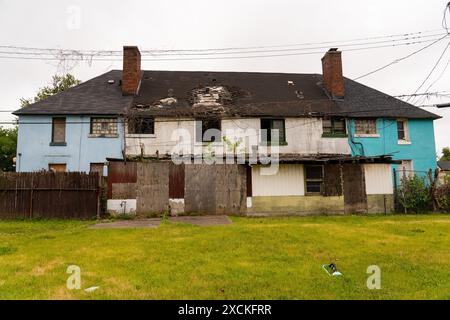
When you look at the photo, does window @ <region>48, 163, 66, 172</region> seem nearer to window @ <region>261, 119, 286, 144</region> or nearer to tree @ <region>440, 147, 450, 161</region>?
window @ <region>261, 119, 286, 144</region>

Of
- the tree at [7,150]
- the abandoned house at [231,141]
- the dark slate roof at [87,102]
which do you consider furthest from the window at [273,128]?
the tree at [7,150]

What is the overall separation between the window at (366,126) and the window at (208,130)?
29.5 ft

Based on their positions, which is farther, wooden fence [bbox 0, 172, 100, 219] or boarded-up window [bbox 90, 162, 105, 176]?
boarded-up window [bbox 90, 162, 105, 176]

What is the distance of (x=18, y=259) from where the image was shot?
24.0 feet

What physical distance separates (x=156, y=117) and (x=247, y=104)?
5909 millimetres

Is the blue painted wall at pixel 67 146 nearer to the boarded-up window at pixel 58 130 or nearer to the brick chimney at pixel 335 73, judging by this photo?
the boarded-up window at pixel 58 130

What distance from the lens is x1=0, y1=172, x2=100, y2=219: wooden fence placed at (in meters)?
14.7

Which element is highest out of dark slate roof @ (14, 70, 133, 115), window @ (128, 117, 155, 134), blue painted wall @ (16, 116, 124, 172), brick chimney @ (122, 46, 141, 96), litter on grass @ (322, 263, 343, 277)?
brick chimney @ (122, 46, 141, 96)

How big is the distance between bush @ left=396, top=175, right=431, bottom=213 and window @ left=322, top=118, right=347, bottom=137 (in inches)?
199

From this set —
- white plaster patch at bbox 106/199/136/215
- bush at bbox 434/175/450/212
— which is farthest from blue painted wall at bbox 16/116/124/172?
bush at bbox 434/175/450/212

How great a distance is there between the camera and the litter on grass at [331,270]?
579 cm

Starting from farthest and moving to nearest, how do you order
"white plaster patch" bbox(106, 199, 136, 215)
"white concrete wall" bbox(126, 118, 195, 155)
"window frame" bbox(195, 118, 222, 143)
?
"window frame" bbox(195, 118, 222, 143) < "white concrete wall" bbox(126, 118, 195, 155) < "white plaster patch" bbox(106, 199, 136, 215)
